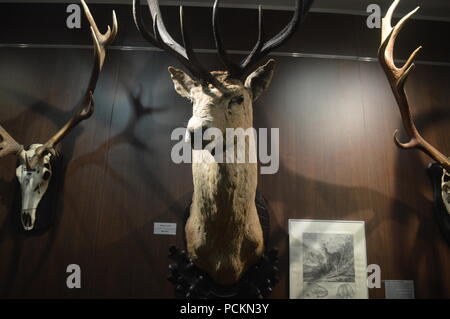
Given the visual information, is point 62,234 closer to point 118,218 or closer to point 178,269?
point 118,218

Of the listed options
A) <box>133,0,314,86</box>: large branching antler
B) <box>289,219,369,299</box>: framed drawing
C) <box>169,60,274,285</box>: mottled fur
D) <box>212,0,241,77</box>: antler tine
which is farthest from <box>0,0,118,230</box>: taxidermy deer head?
<box>289,219,369,299</box>: framed drawing

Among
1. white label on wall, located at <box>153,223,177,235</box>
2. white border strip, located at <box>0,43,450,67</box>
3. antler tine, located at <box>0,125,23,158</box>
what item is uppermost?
white border strip, located at <box>0,43,450,67</box>

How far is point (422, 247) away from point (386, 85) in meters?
1.12

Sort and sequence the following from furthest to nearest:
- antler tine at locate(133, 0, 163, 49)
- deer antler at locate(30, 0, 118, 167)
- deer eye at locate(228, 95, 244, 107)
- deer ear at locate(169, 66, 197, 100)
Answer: deer antler at locate(30, 0, 118, 167) < deer ear at locate(169, 66, 197, 100) < antler tine at locate(133, 0, 163, 49) < deer eye at locate(228, 95, 244, 107)

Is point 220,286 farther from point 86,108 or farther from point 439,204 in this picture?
point 439,204

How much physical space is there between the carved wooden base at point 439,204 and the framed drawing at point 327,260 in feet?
1.66

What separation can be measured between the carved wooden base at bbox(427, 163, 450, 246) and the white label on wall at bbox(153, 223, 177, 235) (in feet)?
5.46

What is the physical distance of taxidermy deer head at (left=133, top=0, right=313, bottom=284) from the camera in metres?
1.44

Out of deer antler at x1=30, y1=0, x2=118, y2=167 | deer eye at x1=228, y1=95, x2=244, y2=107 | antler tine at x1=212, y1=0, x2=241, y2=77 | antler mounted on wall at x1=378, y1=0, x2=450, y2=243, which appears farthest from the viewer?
deer antler at x1=30, y1=0, x2=118, y2=167

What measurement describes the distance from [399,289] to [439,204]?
0.60m

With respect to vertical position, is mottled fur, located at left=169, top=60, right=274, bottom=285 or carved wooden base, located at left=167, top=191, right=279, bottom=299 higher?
mottled fur, located at left=169, top=60, right=274, bottom=285

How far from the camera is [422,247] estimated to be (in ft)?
6.73

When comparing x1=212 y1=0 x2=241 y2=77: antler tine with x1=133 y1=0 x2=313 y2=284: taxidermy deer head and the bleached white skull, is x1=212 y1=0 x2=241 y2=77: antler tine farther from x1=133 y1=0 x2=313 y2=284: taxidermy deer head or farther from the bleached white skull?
the bleached white skull

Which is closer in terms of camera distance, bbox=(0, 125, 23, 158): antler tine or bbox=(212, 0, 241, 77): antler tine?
bbox=(212, 0, 241, 77): antler tine
